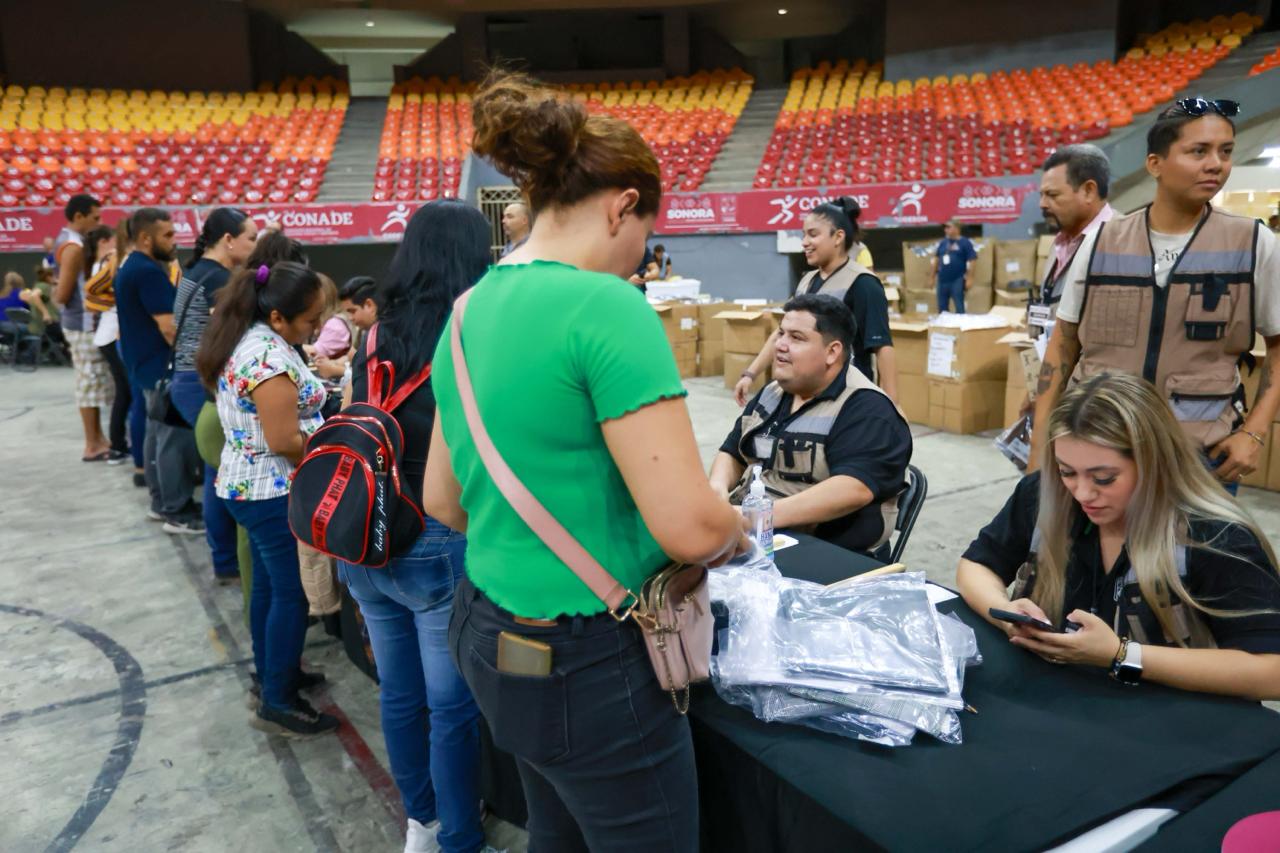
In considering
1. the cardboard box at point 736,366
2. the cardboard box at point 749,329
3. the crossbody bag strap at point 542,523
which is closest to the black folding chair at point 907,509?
the crossbody bag strap at point 542,523

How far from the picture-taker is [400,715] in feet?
6.24

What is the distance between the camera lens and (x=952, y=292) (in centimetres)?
1056

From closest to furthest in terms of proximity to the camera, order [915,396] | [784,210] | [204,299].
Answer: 1. [204,299]
2. [915,396]
3. [784,210]

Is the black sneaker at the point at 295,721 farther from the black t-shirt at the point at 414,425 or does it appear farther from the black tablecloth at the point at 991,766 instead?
the black tablecloth at the point at 991,766

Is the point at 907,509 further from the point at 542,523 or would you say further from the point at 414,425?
the point at 542,523

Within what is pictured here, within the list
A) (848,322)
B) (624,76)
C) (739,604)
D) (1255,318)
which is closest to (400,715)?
(739,604)

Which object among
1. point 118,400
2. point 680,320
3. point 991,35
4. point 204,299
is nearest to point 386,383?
point 204,299

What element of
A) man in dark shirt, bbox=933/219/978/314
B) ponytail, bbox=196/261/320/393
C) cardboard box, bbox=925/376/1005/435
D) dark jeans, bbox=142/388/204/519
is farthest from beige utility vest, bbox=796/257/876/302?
man in dark shirt, bbox=933/219/978/314

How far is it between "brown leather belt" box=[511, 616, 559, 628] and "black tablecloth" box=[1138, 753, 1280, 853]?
730 millimetres

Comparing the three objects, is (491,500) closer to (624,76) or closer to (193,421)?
(193,421)

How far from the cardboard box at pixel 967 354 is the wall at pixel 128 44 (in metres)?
16.2

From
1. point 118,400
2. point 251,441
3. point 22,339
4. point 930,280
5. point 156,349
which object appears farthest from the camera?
point 930,280

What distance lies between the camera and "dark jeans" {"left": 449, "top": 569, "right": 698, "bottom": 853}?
1051mm

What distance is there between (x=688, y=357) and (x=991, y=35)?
464 inches
